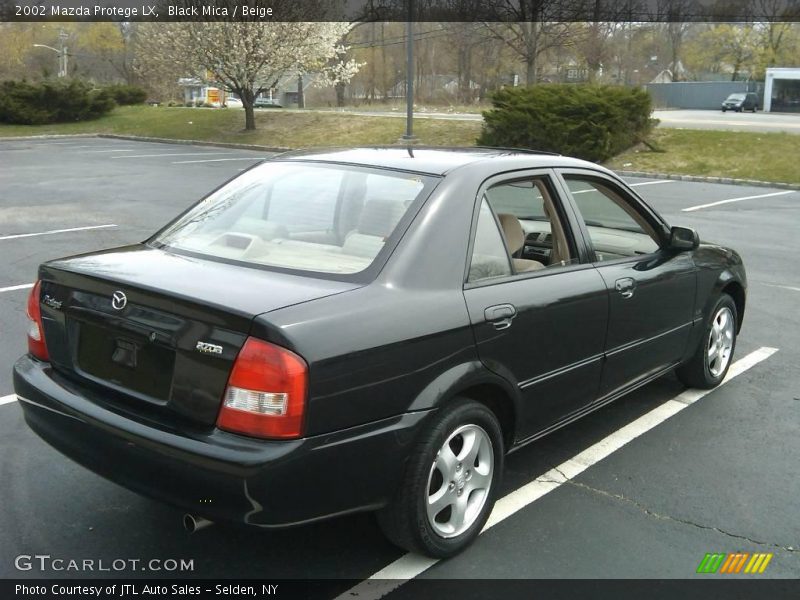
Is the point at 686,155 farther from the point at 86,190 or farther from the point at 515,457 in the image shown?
the point at 515,457

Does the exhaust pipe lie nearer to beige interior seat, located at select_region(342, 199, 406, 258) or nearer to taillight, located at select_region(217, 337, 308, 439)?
taillight, located at select_region(217, 337, 308, 439)

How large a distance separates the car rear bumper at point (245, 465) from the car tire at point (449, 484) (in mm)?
97

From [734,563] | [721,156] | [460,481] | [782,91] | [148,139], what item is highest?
[782,91]

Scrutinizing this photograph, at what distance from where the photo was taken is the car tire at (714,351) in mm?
5199

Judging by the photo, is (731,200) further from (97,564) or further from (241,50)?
(241,50)

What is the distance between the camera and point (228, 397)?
273 cm

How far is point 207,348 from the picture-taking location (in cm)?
276

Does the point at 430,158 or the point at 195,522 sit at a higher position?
the point at 430,158

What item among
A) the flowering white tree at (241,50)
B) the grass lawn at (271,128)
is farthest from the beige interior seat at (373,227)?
the flowering white tree at (241,50)

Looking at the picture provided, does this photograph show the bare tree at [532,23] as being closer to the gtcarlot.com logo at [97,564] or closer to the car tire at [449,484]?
the car tire at [449,484]

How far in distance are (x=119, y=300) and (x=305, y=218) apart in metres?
0.96

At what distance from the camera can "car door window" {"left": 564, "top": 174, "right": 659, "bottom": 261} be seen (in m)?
4.37

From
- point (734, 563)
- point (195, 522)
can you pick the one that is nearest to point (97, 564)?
point (195, 522)

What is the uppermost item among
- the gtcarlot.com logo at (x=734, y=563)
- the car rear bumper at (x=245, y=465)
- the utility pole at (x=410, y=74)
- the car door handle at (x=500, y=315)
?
the utility pole at (x=410, y=74)
